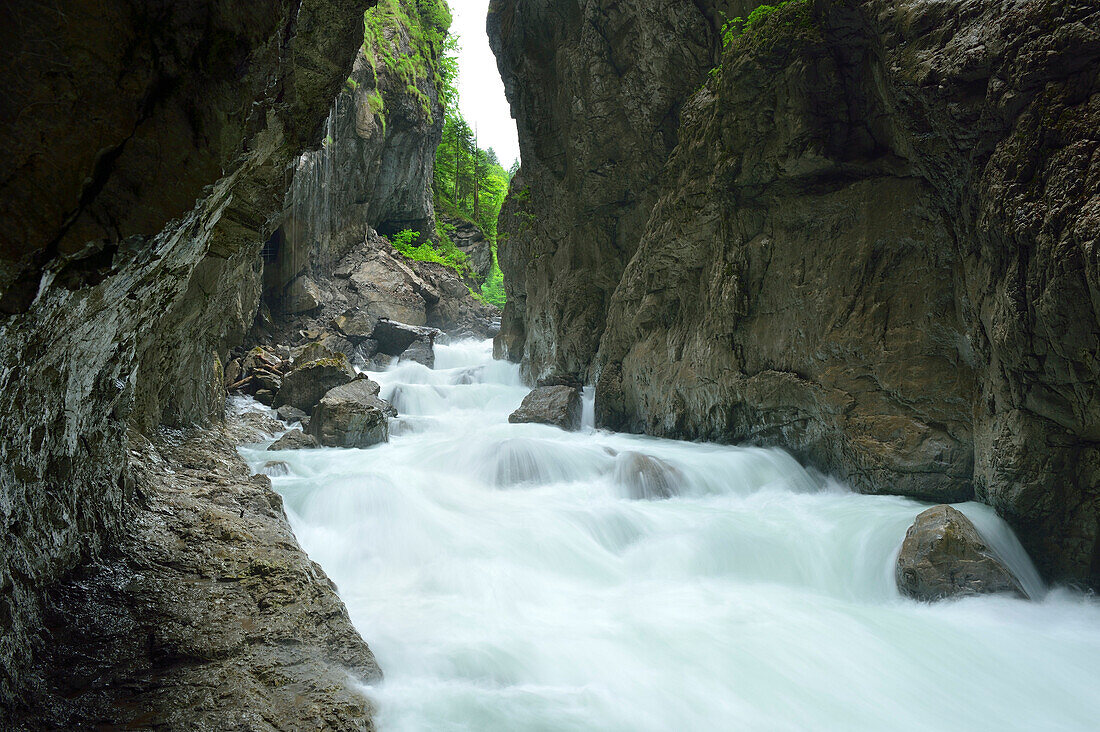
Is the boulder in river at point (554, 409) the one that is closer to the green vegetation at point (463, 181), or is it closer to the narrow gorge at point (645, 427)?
the narrow gorge at point (645, 427)

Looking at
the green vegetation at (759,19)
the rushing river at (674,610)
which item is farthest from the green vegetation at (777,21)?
the rushing river at (674,610)

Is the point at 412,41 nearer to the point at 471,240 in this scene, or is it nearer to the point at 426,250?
the point at 426,250

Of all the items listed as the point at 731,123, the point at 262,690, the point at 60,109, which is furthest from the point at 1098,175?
the point at 262,690

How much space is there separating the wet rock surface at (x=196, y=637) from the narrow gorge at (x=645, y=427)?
0.02 m

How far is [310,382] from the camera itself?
13820mm

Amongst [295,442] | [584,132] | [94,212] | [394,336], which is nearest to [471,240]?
[394,336]

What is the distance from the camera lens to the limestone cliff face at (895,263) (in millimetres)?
4707

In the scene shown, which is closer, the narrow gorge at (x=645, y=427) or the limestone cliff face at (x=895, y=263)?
the narrow gorge at (x=645, y=427)

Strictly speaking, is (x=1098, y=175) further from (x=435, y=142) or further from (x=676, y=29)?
(x=435, y=142)

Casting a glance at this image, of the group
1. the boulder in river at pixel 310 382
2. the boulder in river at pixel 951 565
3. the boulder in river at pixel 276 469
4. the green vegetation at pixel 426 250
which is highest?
the green vegetation at pixel 426 250

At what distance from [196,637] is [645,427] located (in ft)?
31.9

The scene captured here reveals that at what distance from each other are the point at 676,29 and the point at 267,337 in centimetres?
1585

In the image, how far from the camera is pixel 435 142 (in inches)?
1104

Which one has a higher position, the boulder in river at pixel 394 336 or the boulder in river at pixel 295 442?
the boulder in river at pixel 394 336
